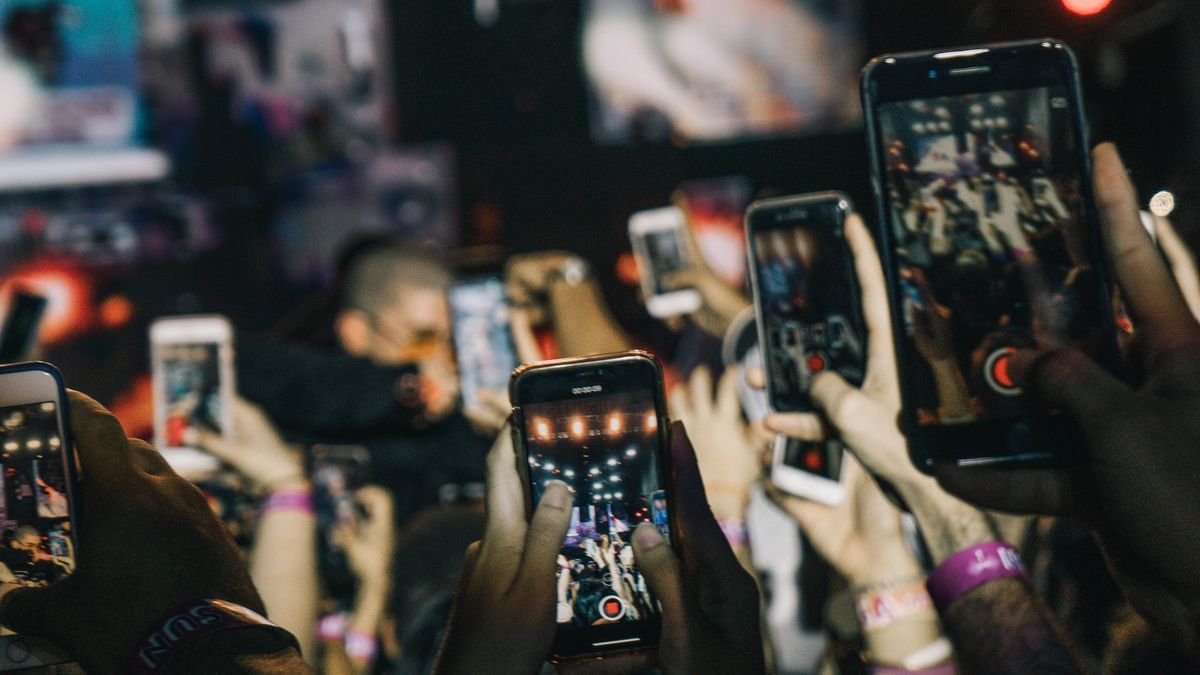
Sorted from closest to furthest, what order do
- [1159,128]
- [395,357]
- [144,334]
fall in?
[1159,128] < [395,357] < [144,334]

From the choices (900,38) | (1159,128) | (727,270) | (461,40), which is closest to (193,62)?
(461,40)

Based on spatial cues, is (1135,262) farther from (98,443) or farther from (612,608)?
(98,443)

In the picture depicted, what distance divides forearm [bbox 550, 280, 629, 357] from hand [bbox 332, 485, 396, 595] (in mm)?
469

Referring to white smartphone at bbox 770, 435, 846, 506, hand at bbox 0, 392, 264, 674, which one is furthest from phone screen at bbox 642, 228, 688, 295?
hand at bbox 0, 392, 264, 674

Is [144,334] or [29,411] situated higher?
[29,411]

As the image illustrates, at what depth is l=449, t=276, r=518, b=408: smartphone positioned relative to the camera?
2.02 metres

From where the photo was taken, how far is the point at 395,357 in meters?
2.56

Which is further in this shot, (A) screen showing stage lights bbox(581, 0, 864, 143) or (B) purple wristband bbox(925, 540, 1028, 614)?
(A) screen showing stage lights bbox(581, 0, 864, 143)

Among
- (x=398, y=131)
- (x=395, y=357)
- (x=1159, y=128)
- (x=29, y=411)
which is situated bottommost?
(x=395, y=357)

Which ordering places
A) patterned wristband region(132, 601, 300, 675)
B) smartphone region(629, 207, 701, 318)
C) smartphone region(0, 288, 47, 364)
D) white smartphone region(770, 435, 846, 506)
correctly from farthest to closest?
smartphone region(629, 207, 701, 318) < white smartphone region(770, 435, 846, 506) < smartphone region(0, 288, 47, 364) < patterned wristband region(132, 601, 300, 675)

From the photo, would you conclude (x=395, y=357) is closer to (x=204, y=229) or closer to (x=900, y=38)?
(x=204, y=229)

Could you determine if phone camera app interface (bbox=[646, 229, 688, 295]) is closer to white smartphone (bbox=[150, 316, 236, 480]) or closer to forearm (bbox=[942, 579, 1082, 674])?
white smartphone (bbox=[150, 316, 236, 480])

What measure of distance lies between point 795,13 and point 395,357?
7.58 feet

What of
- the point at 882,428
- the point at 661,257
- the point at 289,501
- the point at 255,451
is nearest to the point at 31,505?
the point at 289,501
